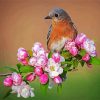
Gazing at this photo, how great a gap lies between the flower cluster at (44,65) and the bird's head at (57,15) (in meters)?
0.24

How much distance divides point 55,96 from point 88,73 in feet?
1.38

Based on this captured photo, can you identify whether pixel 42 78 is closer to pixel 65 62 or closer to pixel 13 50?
pixel 65 62

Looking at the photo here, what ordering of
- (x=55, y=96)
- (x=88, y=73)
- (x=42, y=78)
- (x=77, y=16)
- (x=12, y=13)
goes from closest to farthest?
(x=42, y=78)
(x=55, y=96)
(x=88, y=73)
(x=77, y=16)
(x=12, y=13)

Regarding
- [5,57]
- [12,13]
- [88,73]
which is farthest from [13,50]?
[88,73]

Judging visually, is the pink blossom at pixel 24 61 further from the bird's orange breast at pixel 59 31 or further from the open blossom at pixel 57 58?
the bird's orange breast at pixel 59 31

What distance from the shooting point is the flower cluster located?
129cm

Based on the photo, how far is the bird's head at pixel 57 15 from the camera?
155 cm

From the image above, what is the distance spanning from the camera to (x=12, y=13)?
149 inches

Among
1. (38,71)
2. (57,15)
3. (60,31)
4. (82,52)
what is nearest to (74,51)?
(82,52)

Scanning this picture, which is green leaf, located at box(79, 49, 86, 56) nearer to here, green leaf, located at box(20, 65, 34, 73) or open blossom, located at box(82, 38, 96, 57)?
open blossom, located at box(82, 38, 96, 57)

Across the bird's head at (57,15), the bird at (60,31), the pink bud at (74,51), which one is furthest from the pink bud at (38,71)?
the bird at (60,31)

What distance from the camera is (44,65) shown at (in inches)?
51.3

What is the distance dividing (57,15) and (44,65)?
1.25ft

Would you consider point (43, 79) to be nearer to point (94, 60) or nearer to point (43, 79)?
point (43, 79)
